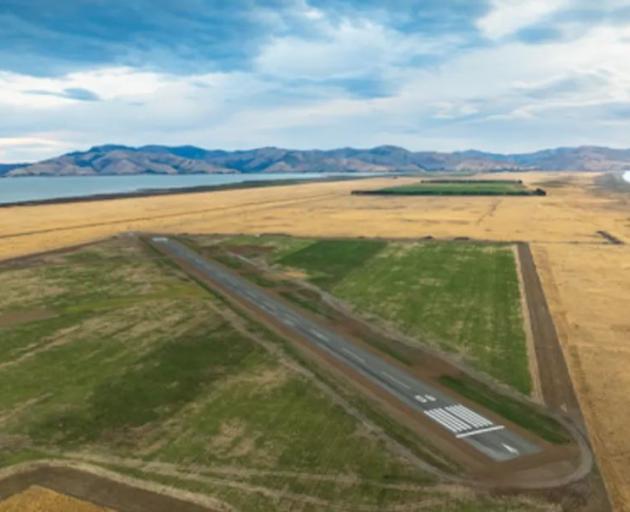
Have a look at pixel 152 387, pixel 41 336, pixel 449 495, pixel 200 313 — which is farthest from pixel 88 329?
pixel 449 495

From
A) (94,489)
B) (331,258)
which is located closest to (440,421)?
(94,489)

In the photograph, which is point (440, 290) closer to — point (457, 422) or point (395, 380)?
point (395, 380)

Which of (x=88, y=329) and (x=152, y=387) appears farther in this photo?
(x=88, y=329)

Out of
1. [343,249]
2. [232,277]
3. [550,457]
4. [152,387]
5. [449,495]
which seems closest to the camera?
[449,495]

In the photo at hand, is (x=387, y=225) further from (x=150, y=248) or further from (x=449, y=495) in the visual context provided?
(x=449, y=495)

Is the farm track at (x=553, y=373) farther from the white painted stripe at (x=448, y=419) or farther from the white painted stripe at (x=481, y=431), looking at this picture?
the white painted stripe at (x=448, y=419)

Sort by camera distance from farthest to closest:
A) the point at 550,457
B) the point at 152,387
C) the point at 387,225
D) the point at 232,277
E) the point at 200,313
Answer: the point at 387,225
the point at 232,277
the point at 200,313
the point at 152,387
the point at 550,457

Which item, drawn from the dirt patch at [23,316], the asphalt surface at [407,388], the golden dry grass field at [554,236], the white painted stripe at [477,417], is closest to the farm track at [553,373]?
the golden dry grass field at [554,236]

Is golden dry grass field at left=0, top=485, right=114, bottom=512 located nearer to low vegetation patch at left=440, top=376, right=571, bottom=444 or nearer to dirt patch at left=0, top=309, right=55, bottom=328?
low vegetation patch at left=440, top=376, right=571, bottom=444
